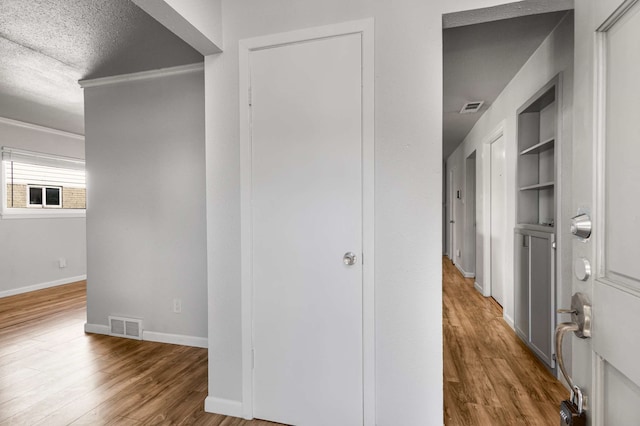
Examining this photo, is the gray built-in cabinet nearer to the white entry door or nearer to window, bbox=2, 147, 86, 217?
the white entry door

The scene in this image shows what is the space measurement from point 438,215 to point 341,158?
0.57 m

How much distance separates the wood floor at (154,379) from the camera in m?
1.89

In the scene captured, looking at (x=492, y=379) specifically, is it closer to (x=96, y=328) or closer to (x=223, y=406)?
(x=223, y=406)

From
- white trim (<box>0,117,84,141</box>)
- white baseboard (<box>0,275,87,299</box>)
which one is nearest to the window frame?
white trim (<box>0,117,84,141</box>)

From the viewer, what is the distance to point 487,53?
273cm

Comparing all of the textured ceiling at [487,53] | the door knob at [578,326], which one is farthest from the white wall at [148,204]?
the door knob at [578,326]

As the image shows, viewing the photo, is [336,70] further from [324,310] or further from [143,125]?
[143,125]

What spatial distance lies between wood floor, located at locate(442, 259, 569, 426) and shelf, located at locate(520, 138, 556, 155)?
5.54 feet

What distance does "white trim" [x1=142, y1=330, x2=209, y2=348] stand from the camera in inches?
112

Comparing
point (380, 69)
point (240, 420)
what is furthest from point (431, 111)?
point (240, 420)

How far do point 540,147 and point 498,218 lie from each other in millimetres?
1383

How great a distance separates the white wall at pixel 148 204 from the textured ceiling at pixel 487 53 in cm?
222

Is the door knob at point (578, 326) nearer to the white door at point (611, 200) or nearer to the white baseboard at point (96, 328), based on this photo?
the white door at point (611, 200)

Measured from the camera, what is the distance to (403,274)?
5.37 feet
